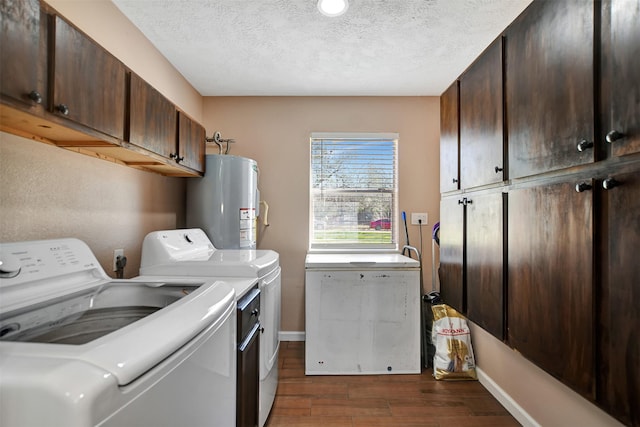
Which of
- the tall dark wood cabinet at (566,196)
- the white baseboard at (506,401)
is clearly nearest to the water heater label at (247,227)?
the tall dark wood cabinet at (566,196)

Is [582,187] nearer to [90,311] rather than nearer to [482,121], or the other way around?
[482,121]

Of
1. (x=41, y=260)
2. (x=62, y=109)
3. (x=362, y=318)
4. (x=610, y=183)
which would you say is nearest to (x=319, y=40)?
(x=62, y=109)

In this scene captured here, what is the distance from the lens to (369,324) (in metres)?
2.27

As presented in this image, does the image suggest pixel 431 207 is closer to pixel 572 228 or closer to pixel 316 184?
pixel 316 184

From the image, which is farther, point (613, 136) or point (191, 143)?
point (191, 143)

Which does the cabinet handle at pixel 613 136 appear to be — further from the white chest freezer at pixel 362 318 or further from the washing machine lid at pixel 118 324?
the white chest freezer at pixel 362 318

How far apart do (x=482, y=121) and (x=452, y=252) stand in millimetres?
734

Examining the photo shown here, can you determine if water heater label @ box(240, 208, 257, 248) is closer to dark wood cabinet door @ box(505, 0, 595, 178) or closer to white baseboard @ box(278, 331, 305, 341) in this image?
white baseboard @ box(278, 331, 305, 341)

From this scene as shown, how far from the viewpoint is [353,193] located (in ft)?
9.65

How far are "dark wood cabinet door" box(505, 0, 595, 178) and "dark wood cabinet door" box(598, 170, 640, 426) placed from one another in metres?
0.15

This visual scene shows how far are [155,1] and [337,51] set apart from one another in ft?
3.71

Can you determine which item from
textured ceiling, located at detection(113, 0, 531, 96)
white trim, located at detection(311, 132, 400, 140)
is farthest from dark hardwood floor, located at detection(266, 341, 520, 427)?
textured ceiling, located at detection(113, 0, 531, 96)

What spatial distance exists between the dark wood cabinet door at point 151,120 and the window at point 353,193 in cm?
140

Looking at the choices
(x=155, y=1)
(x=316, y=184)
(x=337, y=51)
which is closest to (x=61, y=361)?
(x=155, y=1)
